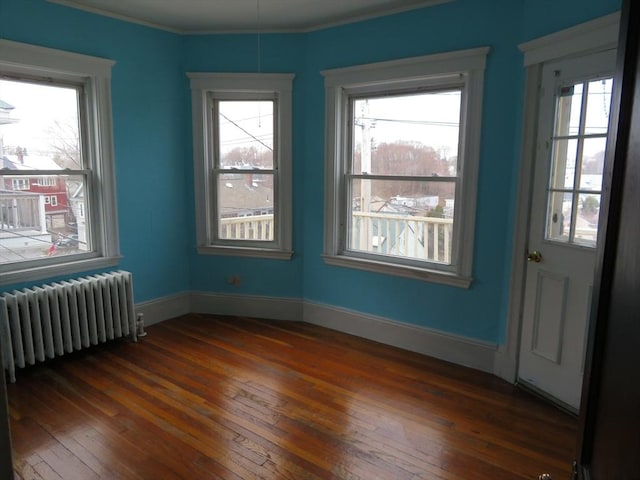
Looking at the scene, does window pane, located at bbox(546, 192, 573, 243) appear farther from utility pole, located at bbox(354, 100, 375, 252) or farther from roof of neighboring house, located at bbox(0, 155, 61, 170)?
roof of neighboring house, located at bbox(0, 155, 61, 170)

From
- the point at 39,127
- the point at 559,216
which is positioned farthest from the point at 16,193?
the point at 559,216

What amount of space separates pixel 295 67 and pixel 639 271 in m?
3.74

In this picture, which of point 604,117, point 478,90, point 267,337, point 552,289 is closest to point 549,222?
point 552,289

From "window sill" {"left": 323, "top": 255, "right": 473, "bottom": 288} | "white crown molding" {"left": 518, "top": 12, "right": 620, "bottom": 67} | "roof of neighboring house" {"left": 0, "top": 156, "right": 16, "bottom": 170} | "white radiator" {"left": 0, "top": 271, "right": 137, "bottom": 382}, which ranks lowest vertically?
"white radiator" {"left": 0, "top": 271, "right": 137, "bottom": 382}

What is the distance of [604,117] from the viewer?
2.45m

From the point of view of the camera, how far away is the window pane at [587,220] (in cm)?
252

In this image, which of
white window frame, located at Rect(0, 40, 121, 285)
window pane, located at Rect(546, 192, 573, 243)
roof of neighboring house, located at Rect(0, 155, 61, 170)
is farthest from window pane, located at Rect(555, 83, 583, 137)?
roof of neighboring house, located at Rect(0, 155, 61, 170)

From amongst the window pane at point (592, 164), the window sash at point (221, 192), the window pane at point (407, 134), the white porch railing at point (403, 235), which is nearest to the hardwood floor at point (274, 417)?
the white porch railing at point (403, 235)

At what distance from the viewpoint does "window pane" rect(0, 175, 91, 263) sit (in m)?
3.21

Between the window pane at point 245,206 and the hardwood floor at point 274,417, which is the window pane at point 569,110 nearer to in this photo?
the hardwood floor at point 274,417

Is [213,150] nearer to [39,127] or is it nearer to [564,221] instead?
[39,127]

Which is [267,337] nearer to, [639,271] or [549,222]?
[549,222]

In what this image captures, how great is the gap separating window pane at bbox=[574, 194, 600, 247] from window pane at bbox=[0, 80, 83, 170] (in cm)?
367

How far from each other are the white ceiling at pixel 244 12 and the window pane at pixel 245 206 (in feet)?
4.30
